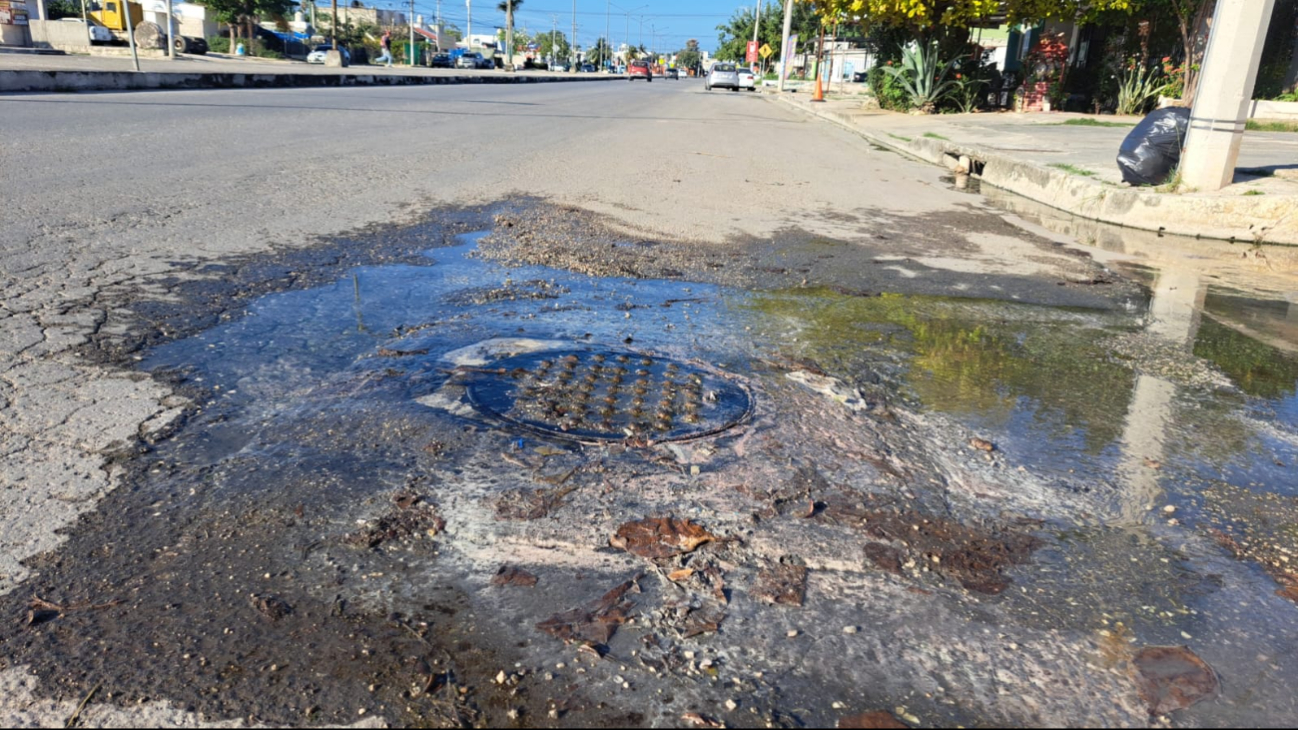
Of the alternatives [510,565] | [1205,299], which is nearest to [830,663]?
[510,565]

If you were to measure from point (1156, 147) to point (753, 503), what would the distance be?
25.7ft

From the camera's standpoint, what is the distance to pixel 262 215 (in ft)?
21.4

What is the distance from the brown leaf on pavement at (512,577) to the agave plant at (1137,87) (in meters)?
21.8

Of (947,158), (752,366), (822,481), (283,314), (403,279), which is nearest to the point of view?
(822,481)

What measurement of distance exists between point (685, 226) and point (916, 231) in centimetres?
196

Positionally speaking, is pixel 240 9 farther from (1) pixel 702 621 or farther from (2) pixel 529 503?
(1) pixel 702 621

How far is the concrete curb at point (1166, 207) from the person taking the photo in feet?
24.9

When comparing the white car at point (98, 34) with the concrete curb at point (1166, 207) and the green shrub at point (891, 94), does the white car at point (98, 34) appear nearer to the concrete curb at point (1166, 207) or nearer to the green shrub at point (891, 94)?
the green shrub at point (891, 94)

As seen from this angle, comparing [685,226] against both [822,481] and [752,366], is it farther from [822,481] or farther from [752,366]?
[822,481]

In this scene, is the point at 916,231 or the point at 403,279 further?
the point at 916,231

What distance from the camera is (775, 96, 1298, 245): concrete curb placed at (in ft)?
Result: 24.9

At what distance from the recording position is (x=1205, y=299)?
5629 mm

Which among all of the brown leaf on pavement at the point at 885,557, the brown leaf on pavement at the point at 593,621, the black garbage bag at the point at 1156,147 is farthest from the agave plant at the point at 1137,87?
the brown leaf on pavement at the point at 593,621

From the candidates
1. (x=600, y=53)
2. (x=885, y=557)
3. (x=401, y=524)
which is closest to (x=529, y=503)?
(x=401, y=524)
